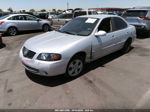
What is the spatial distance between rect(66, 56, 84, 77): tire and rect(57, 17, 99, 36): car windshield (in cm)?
79

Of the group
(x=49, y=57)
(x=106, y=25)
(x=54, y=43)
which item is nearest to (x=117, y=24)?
(x=106, y=25)

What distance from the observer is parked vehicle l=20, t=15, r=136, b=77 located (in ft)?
12.9

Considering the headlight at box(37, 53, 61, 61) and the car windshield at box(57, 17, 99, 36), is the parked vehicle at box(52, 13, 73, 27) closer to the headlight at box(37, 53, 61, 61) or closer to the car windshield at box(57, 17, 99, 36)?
the car windshield at box(57, 17, 99, 36)

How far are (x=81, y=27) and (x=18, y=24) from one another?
24.7 feet

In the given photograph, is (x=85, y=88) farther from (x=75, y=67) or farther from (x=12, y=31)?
(x=12, y=31)

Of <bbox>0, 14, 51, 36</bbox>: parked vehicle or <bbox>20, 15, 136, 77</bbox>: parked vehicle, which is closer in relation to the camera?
<bbox>20, 15, 136, 77</bbox>: parked vehicle

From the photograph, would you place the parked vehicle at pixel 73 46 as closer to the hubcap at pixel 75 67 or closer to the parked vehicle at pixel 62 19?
the hubcap at pixel 75 67

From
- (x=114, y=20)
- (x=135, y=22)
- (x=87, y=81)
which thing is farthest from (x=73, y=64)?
(x=135, y=22)

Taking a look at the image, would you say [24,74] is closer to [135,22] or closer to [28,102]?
[28,102]

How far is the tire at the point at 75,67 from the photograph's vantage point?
14.1 feet

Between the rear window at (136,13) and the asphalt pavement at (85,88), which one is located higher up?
the rear window at (136,13)

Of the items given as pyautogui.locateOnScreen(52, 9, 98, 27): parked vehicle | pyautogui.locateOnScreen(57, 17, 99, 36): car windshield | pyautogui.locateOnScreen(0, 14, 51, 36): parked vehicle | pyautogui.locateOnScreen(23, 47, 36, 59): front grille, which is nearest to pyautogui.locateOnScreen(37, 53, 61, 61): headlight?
pyautogui.locateOnScreen(23, 47, 36, 59): front grille

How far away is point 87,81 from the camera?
4312 millimetres

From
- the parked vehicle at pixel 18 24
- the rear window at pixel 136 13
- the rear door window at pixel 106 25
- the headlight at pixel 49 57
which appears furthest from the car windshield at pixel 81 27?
the parked vehicle at pixel 18 24
